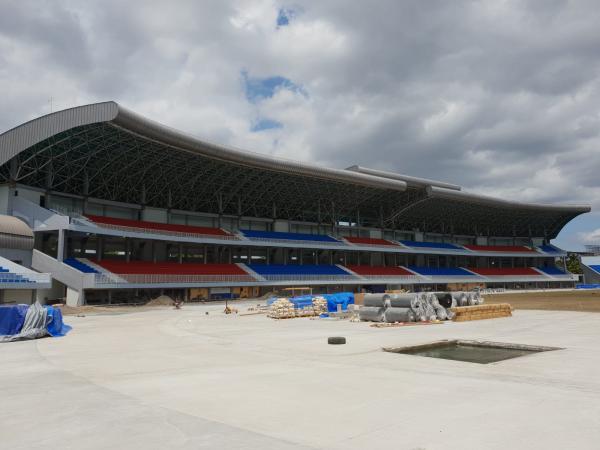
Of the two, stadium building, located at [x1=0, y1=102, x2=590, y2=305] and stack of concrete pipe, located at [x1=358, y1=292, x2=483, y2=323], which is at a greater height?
stadium building, located at [x1=0, y1=102, x2=590, y2=305]

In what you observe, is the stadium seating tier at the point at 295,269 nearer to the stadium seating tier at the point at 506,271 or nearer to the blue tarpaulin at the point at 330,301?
the blue tarpaulin at the point at 330,301

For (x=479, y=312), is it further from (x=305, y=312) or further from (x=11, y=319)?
(x=11, y=319)

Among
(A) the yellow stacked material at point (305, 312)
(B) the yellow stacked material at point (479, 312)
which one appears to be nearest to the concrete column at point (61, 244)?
(A) the yellow stacked material at point (305, 312)

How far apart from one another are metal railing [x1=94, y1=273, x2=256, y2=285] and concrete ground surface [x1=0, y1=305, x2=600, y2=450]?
25.4 m

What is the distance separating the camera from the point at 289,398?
9.16m

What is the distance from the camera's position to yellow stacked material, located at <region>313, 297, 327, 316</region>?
35156mm

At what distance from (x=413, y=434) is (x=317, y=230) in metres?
68.3

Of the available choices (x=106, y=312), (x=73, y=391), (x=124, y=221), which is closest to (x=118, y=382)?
(x=73, y=391)

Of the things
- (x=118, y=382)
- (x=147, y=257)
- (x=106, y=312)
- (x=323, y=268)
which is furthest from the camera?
(x=323, y=268)

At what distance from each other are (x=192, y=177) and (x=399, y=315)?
113 feet

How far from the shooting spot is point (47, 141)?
133 ft

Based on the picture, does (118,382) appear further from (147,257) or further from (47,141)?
(147,257)

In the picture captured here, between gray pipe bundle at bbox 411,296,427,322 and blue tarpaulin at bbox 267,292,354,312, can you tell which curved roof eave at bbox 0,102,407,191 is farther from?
gray pipe bundle at bbox 411,296,427,322

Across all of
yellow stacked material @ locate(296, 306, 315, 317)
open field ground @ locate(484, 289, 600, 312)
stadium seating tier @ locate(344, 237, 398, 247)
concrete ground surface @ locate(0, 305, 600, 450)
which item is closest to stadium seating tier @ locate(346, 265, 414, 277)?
stadium seating tier @ locate(344, 237, 398, 247)
